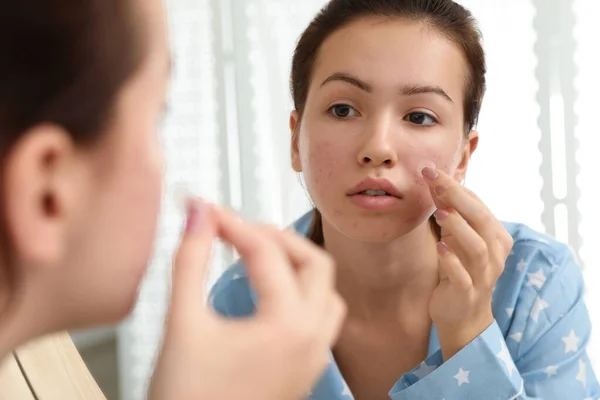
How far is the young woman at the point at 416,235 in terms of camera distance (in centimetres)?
78

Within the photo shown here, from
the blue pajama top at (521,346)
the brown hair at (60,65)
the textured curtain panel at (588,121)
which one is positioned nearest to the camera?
the brown hair at (60,65)

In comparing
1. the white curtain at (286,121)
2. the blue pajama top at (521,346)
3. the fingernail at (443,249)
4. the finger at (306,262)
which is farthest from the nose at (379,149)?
the white curtain at (286,121)

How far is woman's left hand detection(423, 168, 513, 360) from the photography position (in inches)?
30.6

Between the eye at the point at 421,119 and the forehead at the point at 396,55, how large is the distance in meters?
0.04

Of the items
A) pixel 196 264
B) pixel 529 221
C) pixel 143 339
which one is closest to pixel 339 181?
pixel 196 264

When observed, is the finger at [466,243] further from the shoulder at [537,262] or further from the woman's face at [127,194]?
the woman's face at [127,194]

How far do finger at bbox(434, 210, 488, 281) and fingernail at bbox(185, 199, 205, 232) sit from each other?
0.46m

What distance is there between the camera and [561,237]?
1769 mm

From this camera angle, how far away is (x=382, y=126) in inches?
30.7

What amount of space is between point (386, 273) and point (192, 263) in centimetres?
62

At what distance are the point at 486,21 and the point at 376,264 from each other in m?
1.11

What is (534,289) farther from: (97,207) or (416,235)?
(97,207)

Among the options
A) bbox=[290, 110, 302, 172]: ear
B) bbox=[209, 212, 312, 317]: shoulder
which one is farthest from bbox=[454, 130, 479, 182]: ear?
bbox=[209, 212, 312, 317]: shoulder

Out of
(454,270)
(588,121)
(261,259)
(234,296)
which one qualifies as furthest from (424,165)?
(588,121)
